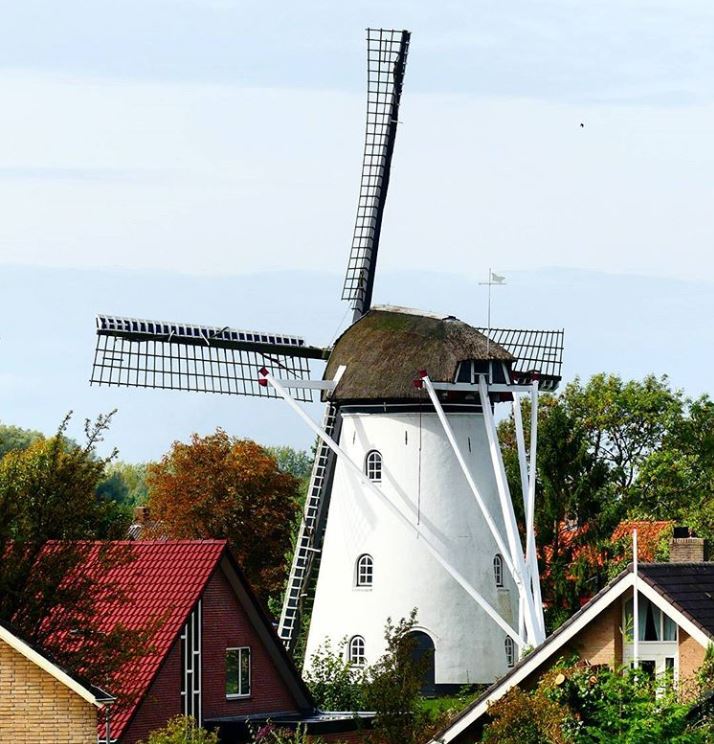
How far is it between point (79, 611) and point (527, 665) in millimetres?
7747

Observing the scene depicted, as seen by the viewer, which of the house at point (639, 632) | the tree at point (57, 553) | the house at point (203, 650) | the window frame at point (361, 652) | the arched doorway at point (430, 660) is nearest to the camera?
the house at point (639, 632)

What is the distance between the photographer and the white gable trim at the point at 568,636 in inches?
1264

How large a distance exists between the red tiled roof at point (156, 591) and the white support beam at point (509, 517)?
13.0m

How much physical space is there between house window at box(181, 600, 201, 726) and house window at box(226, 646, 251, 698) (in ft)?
4.01

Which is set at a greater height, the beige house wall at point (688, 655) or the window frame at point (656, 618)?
the window frame at point (656, 618)

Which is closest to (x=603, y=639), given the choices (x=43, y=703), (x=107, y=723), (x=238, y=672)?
(x=107, y=723)

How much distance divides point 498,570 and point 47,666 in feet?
83.0

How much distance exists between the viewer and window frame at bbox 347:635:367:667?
2207 inches

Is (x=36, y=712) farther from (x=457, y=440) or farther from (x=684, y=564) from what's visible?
(x=457, y=440)

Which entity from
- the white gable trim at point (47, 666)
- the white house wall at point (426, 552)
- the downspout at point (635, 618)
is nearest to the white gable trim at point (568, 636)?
the downspout at point (635, 618)

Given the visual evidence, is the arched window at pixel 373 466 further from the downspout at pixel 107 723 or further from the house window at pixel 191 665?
the downspout at pixel 107 723

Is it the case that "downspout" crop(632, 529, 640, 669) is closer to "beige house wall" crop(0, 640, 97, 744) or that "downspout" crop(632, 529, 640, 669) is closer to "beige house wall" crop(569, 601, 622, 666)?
"beige house wall" crop(569, 601, 622, 666)

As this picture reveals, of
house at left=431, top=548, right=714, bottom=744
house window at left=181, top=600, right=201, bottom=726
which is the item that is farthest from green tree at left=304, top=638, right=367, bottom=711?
house at left=431, top=548, right=714, bottom=744

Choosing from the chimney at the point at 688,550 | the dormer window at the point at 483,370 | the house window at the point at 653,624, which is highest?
the dormer window at the point at 483,370
